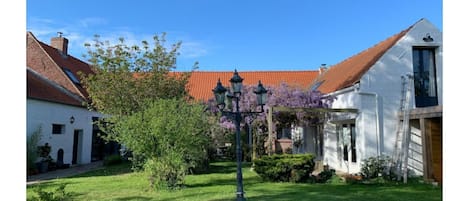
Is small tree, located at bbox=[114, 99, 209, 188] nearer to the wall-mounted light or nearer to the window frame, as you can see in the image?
the window frame

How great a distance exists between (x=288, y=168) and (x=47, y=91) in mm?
13017

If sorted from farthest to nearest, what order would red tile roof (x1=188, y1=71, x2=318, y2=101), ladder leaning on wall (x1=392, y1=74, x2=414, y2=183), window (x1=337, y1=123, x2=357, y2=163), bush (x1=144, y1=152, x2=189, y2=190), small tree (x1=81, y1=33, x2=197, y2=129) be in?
1. red tile roof (x1=188, y1=71, x2=318, y2=101)
2. small tree (x1=81, y1=33, x2=197, y2=129)
3. window (x1=337, y1=123, x2=357, y2=163)
4. ladder leaning on wall (x1=392, y1=74, x2=414, y2=183)
5. bush (x1=144, y1=152, x2=189, y2=190)

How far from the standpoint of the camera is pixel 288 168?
1142cm

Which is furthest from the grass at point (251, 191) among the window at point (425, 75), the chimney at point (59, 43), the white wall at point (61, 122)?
the chimney at point (59, 43)

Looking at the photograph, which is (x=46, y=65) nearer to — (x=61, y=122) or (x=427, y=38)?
(x=61, y=122)

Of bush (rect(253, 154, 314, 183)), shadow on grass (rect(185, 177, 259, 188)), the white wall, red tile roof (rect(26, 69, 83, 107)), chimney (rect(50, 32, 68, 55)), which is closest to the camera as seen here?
shadow on grass (rect(185, 177, 259, 188))

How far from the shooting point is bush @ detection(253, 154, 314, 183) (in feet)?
37.4

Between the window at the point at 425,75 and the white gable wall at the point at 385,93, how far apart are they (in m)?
0.20

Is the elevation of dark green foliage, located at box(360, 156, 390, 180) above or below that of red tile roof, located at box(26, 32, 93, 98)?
below

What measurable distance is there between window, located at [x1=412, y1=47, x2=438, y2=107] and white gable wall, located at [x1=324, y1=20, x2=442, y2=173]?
20 cm

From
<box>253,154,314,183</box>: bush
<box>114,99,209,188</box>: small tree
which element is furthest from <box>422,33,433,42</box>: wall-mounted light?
<box>114,99,209,188</box>: small tree

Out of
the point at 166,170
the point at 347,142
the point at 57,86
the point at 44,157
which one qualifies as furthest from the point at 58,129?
the point at 347,142
